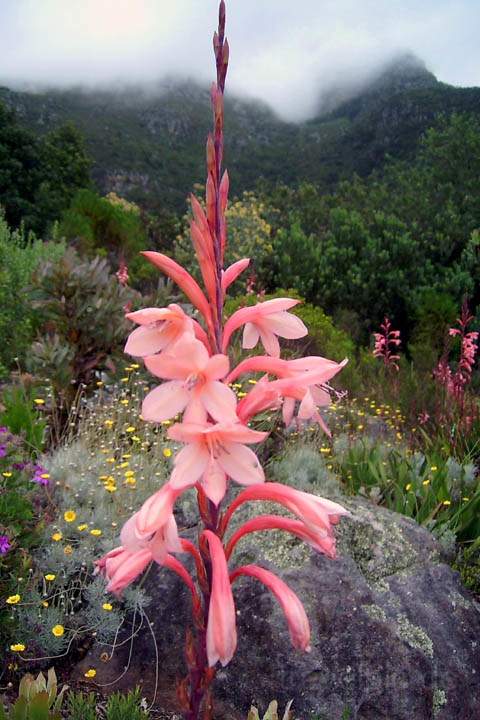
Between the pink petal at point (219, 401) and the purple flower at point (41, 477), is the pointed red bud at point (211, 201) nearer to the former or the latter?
the pink petal at point (219, 401)

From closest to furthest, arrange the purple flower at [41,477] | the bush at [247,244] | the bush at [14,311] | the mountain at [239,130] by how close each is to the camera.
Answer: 1. the purple flower at [41,477]
2. the bush at [14,311]
3. the bush at [247,244]
4. the mountain at [239,130]

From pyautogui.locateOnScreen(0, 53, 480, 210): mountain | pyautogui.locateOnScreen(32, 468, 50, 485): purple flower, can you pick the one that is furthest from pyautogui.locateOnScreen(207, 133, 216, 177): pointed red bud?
pyautogui.locateOnScreen(0, 53, 480, 210): mountain

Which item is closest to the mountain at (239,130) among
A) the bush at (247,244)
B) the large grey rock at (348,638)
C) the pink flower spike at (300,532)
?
the bush at (247,244)

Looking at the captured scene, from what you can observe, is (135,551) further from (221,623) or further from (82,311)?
(82,311)

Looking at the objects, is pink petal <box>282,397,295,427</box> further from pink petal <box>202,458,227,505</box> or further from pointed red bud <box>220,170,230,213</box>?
pointed red bud <box>220,170,230,213</box>

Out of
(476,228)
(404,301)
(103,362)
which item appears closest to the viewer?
(103,362)

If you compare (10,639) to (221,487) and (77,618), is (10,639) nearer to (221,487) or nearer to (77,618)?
(77,618)

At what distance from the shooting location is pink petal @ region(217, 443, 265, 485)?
4.26 feet

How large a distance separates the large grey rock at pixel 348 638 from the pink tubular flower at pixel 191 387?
1.65 metres

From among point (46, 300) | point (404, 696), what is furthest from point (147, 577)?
point (46, 300)

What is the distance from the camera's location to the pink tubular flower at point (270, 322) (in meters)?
1.56

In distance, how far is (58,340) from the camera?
216 inches

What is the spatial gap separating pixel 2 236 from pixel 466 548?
6806 millimetres

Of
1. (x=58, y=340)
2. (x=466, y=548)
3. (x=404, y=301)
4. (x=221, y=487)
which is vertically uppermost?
(x=221, y=487)
